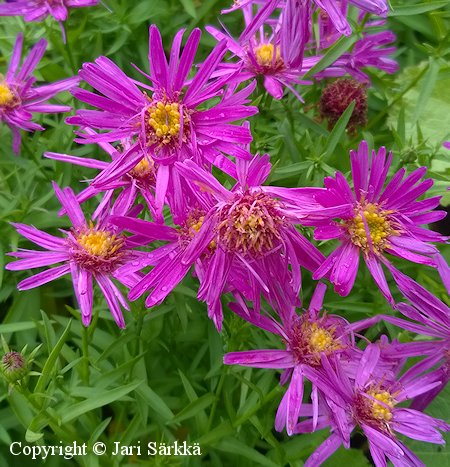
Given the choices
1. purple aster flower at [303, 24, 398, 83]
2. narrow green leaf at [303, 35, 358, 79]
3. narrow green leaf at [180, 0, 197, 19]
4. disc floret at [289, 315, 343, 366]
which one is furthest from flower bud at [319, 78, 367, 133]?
disc floret at [289, 315, 343, 366]

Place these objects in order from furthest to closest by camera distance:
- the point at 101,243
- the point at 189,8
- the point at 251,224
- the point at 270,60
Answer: the point at 189,8 → the point at 270,60 → the point at 101,243 → the point at 251,224

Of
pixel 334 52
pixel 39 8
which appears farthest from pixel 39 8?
pixel 334 52

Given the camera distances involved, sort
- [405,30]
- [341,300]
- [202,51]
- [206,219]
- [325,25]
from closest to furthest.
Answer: [206,219], [341,300], [325,25], [202,51], [405,30]

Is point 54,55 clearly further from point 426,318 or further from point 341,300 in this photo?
point 426,318

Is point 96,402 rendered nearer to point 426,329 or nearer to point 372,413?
point 372,413

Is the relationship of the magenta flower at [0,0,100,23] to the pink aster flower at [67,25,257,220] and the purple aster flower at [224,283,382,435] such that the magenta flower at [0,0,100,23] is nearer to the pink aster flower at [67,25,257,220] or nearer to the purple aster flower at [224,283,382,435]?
the pink aster flower at [67,25,257,220]

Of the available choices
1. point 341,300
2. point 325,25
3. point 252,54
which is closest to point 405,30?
point 325,25
